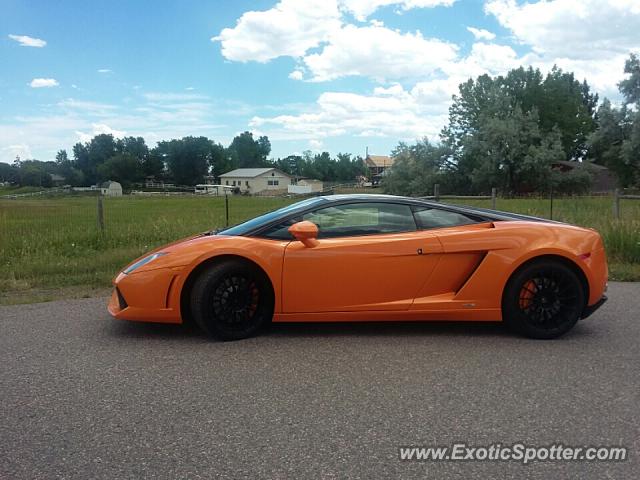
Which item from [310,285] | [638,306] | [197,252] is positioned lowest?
[638,306]

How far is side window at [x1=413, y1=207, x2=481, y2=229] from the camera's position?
15.3ft

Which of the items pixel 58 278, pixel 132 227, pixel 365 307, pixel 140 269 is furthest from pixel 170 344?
pixel 132 227

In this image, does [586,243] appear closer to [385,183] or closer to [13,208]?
[13,208]

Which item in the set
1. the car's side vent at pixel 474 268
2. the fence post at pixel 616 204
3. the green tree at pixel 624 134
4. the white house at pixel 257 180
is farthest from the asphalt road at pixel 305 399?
the white house at pixel 257 180

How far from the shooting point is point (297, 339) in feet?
14.7

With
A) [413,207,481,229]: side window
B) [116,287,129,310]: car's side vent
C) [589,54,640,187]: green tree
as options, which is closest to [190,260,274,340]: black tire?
[116,287,129,310]: car's side vent

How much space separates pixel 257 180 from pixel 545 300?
103485mm

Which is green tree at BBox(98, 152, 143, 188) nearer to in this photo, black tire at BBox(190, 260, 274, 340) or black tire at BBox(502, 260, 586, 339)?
black tire at BBox(190, 260, 274, 340)

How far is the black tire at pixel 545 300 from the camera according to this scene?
4.46 meters

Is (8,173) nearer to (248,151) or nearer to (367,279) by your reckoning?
(248,151)

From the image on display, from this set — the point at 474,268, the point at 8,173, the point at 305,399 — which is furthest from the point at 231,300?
the point at 8,173

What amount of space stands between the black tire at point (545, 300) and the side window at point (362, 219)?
1.01 m

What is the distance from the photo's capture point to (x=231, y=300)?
173 inches

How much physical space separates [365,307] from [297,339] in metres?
0.62
